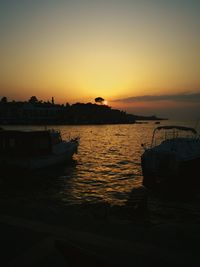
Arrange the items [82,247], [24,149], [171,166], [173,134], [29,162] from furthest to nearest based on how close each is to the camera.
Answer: [173,134] < [24,149] < [29,162] < [171,166] < [82,247]

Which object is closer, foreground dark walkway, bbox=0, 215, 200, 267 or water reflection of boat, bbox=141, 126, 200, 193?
foreground dark walkway, bbox=0, 215, 200, 267

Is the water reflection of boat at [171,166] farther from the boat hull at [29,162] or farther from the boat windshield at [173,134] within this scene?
the boat hull at [29,162]

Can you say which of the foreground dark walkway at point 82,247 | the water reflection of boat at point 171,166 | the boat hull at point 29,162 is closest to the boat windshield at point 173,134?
the water reflection of boat at point 171,166

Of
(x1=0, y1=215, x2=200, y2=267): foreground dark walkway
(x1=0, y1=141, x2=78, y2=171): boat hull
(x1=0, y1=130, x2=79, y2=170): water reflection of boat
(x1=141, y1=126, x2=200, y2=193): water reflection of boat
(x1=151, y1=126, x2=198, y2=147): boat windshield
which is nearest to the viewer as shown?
(x1=0, y1=215, x2=200, y2=267): foreground dark walkway

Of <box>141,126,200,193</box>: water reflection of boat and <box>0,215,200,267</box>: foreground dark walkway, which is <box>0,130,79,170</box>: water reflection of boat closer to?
Result: <box>141,126,200,193</box>: water reflection of boat

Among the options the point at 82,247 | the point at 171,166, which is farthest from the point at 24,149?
the point at 82,247

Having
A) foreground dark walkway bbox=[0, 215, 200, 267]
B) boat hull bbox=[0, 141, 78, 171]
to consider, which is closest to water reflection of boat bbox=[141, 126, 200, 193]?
boat hull bbox=[0, 141, 78, 171]

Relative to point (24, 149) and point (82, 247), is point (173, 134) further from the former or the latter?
point (82, 247)

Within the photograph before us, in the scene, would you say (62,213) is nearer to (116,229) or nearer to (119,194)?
(116,229)

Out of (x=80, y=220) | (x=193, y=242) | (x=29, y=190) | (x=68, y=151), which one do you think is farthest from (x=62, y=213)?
(x=68, y=151)

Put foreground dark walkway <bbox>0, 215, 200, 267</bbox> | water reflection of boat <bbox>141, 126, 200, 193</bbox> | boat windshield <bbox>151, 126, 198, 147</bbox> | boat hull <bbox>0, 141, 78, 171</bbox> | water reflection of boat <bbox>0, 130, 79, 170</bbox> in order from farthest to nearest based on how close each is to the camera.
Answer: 1. boat windshield <bbox>151, 126, 198, 147</bbox>
2. water reflection of boat <bbox>0, 130, 79, 170</bbox>
3. boat hull <bbox>0, 141, 78, 171</bbox>
4. water reflection of boat <bbox>141, 126, 200, 193</bbox>
5. foreground dark walkway <bbox>0, 215, 200, 267</bbox>

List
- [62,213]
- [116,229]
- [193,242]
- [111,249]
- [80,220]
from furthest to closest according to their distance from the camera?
[62,213], [80,220], [116,229], [193,242], [111,249]

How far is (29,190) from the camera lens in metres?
22.1

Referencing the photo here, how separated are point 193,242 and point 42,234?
435 centimetres
